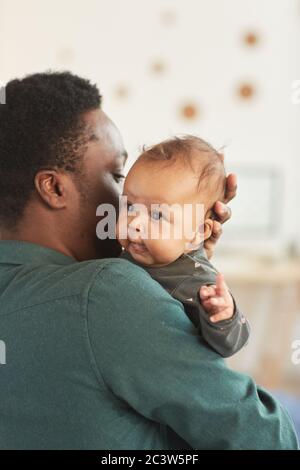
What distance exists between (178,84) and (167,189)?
3.28 m

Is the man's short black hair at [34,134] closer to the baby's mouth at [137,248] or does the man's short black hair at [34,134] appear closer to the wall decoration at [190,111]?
the baby's mouth at [137,248]

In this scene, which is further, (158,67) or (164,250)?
(158,67)

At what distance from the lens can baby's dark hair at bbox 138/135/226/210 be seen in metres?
1.03

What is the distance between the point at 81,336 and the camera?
83 centimetres

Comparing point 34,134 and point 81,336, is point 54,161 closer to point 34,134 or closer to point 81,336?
point 34,134

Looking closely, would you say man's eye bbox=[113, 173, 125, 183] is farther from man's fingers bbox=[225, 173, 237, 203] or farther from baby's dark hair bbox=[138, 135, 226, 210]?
man's fingers bbox=[225, 173, 237, 203]

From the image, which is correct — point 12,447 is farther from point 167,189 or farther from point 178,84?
point 178,84

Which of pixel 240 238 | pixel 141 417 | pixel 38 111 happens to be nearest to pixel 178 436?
pixel 141 417

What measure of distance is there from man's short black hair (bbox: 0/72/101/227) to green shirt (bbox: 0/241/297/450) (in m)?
0.15

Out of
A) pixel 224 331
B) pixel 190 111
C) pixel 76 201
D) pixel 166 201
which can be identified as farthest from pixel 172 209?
pixel 190 111

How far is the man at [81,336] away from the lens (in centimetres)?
81

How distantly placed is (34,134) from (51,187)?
0.26 ft

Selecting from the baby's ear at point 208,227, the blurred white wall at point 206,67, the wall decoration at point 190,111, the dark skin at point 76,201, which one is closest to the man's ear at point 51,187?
the dark skin at point 76,201

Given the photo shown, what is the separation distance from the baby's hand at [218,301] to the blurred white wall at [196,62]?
131 inches
